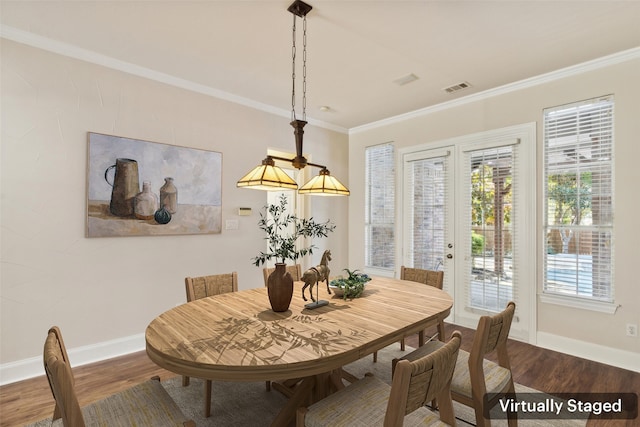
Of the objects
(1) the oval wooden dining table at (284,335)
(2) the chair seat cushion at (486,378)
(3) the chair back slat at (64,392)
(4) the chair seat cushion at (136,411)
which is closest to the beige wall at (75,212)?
(1) the oval wooden dining table at (284,335)

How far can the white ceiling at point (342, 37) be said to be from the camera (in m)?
2.25

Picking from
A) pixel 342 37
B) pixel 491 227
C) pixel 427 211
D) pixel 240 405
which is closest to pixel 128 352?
pixel 240 405

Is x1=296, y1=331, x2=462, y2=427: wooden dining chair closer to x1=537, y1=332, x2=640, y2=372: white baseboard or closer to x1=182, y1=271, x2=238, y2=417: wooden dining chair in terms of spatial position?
x1=182, y1=271, x2=238, y2=417: wooden dining chair

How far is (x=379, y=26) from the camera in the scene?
2.45m

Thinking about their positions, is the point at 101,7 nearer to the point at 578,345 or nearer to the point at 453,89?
the point at 453,89

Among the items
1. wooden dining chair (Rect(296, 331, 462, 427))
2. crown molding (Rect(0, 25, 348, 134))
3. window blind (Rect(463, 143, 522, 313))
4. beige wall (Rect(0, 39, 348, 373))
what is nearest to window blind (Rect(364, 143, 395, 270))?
window blind (Rect(463, 143, 522, 313))

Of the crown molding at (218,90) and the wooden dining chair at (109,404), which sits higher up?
the crown molding at (218,90)

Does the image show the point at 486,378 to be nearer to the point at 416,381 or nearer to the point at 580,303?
the point at 416,381

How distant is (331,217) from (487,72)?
111 inches

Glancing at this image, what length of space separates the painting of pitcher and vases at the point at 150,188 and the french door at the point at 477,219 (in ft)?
8.65

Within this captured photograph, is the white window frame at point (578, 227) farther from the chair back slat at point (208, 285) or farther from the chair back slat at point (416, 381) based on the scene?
the chair back slat at point (208, 285)

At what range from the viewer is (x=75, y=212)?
281 centimetres

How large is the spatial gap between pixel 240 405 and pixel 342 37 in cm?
291

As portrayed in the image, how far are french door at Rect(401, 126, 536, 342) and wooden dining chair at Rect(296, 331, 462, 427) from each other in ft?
8.32
